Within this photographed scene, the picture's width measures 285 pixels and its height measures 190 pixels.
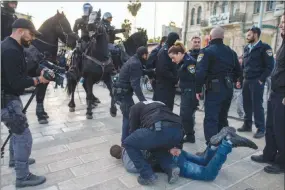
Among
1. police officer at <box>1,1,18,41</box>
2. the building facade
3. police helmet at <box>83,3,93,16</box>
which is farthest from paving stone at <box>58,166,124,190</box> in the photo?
the building facade

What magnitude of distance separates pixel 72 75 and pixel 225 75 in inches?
160

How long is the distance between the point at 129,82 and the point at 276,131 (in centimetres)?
226

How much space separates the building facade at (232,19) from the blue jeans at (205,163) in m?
21.0

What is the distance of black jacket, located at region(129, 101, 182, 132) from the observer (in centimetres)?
264

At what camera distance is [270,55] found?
14.2ft

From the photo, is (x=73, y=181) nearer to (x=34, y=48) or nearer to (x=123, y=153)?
(x=123, y=153)

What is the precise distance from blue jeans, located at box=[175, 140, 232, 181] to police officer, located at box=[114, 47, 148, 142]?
43.3 inches

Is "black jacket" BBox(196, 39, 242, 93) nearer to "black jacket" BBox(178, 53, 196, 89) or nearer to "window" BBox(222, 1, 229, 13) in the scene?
"black jacket" BBox(178, 53, 196, 89)

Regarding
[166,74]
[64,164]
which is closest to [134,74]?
[166,74]

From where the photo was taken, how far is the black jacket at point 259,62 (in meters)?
4.35

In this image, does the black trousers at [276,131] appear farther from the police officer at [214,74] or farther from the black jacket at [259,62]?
the black jacket at [259,62]

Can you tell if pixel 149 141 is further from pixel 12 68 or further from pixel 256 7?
pixel 256 7

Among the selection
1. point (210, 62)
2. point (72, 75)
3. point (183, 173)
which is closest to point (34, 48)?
point (72, 75)

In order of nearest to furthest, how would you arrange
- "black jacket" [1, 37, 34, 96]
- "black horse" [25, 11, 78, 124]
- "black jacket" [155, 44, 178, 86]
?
1. "black jacket" [1, 37, 34, 96]
2. "black jacket" [155, 44, 178, 86]
3. "black horse" [25, 11, 78, 124]
